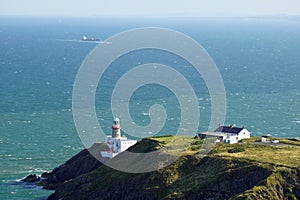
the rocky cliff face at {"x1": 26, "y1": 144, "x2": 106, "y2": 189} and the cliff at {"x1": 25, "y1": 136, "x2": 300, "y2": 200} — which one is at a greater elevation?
the rocky cliff face at {"x1": 26, "y1": 144, "x2": 106, "y2": 189}

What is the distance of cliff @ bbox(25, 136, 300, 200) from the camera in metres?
71.3

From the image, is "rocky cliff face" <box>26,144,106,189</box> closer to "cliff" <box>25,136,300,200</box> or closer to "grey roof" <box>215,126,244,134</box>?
"cliff" <box>25,136,300,200</box>

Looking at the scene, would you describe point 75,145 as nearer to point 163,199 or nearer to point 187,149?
point 187,149

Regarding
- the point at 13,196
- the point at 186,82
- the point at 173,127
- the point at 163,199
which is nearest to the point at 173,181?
the point at 163,199

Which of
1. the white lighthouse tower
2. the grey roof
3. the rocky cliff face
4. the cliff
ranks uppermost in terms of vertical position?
the grey roof

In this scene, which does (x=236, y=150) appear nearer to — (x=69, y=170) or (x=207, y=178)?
(x=207, y=178)

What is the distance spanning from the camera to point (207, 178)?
7538cm

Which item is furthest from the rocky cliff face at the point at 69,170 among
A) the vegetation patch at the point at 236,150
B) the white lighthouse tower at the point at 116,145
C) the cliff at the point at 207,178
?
the vegetation patch at the point at 236,150

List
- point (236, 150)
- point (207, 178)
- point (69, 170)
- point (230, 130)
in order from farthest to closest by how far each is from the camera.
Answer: point (230, 130)
point (69, 170)
point (236, 150)
point (207, 178)

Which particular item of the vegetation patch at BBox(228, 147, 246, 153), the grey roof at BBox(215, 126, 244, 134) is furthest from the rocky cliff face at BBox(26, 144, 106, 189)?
the vegetation patch at BBox(228, 147, 246, 153)

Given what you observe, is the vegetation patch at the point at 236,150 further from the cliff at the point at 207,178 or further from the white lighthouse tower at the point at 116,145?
the white lighthouse tower at the point at 116,145

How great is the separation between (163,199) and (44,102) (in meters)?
80.2

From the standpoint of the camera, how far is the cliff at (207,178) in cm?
7131

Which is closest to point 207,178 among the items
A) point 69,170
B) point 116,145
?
point 116,145
